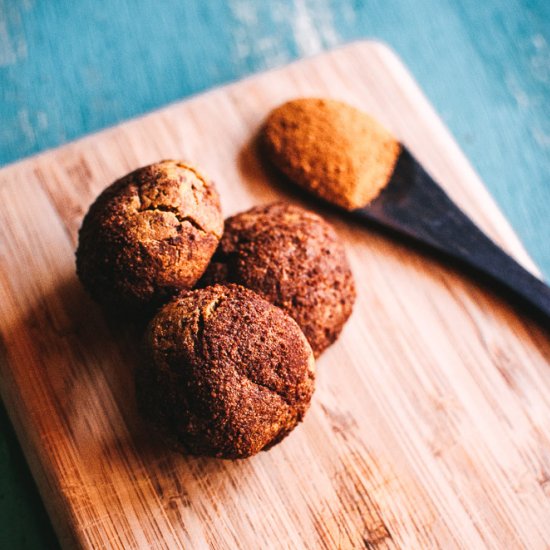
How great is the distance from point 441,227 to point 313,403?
0.44 m

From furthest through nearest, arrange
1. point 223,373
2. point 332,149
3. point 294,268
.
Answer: point 332,149 < point 294,268 < point 223,373

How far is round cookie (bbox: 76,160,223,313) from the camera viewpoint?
3.26ft

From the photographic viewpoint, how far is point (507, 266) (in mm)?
1278

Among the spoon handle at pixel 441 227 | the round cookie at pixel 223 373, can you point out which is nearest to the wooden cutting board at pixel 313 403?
the spoon handle at pixel 441 227

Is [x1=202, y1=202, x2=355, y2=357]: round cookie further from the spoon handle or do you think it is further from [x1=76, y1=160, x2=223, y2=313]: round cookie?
the spoon handle

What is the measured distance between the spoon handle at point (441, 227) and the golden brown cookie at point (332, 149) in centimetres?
3

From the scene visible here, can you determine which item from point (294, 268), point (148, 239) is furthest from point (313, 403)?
point (148, 239)

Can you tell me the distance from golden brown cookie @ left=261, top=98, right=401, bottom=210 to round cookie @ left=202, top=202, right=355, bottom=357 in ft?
0.56

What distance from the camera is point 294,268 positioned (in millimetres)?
1072

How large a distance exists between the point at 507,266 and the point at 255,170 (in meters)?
0.53

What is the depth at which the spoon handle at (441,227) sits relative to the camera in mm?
1263

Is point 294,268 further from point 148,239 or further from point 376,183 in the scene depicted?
point 376,183

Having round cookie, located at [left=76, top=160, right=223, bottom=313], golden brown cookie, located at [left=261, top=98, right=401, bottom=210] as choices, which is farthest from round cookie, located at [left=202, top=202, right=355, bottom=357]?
golden brown cookie, located at [left=261, top=98, right=401, bottom=210]

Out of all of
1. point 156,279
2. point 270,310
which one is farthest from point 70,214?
point 270,310
